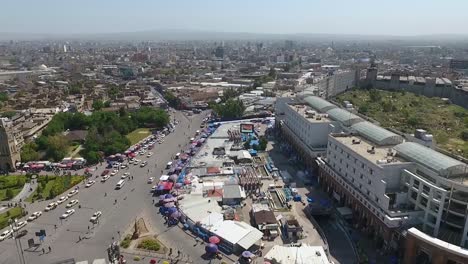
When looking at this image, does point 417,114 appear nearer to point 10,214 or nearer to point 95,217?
point 95,217

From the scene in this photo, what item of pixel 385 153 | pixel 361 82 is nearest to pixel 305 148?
pixel 385 153

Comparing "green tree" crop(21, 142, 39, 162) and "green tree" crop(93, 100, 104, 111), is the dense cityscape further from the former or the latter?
"green tree" crop(93, 100, 104, 111)

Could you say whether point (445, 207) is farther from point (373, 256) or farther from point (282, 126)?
point (282, 126)

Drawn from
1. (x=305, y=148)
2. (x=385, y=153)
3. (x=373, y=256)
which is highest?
(x=385, y=153)

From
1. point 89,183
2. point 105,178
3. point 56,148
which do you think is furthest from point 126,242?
point 56,148

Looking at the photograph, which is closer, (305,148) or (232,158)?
(305,148)

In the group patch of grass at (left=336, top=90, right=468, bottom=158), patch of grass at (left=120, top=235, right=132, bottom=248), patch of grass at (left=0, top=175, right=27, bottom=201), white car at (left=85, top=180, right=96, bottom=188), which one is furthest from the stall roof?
patch of grass at (left=0, top=175, right=27, bottom=201)
